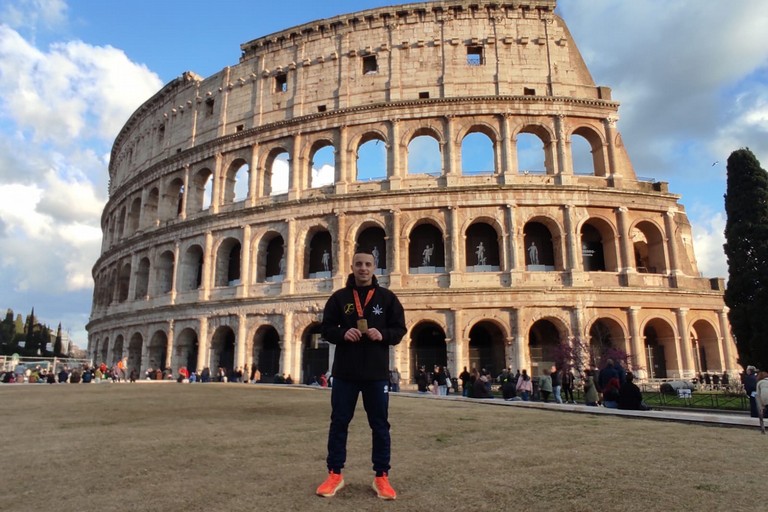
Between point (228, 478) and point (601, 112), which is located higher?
point (601, 112)

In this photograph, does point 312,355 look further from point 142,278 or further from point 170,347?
point 142,278

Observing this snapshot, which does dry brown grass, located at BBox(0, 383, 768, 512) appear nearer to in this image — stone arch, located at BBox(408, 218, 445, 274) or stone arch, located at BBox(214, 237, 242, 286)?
stone arch, located at BBox(408, 218, 445, 274)

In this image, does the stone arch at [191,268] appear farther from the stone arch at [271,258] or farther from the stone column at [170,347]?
the stone arch at [271,258]

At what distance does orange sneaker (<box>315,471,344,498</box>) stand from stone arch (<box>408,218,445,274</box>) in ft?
71.8

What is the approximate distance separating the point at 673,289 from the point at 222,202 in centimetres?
2501

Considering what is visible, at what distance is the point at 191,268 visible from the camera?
3075 cm

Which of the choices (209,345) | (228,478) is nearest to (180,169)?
(209,345)

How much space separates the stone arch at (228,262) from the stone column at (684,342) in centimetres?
2296

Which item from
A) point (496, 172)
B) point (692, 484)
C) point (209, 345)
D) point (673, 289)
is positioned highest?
point (496, 172)

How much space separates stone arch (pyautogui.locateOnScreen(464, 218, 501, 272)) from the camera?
2566 cm

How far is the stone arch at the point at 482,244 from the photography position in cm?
2566

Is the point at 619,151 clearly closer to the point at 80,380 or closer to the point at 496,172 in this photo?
Result: the point at 496,172

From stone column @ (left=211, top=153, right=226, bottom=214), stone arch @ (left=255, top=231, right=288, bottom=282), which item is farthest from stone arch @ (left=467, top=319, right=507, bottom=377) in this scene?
stone column @ (left=211, top=153, right=226, bottom=214)

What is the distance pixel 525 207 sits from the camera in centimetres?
2481
